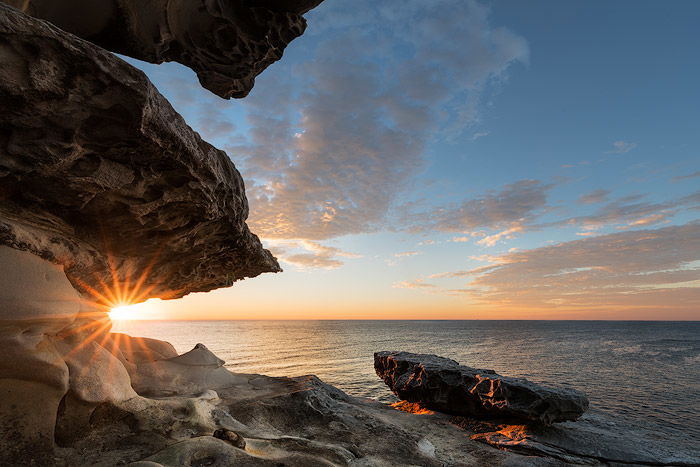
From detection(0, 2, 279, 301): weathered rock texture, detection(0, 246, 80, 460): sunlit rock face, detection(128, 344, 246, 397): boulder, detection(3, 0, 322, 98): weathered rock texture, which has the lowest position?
detection(128, 344, 246, 397): boulder

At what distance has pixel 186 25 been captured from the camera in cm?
852

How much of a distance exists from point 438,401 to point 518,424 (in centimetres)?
308

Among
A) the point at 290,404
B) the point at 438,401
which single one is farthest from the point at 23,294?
the point at 438,401

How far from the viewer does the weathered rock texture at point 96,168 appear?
406 centimetres

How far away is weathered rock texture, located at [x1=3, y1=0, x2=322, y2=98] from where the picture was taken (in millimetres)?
8055

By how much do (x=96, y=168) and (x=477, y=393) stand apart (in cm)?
1425

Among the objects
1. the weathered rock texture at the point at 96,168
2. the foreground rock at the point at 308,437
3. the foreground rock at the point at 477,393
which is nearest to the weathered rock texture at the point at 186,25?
the weathered rock texture at the point at 96,168

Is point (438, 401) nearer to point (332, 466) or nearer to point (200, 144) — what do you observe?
point (332, 466)

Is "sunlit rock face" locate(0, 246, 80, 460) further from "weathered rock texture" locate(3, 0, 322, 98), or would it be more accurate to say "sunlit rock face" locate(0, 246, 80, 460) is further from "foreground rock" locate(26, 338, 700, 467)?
"weathered rock texture" locate(3, 0, 322, 98)

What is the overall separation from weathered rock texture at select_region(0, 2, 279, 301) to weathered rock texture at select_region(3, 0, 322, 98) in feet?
1.66

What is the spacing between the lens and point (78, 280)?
822cm

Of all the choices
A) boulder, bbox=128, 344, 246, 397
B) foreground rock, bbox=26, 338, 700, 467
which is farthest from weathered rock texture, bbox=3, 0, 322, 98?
boulder, bbox=128, 344, 246, 397

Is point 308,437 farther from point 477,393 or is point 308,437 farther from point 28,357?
point 477,393

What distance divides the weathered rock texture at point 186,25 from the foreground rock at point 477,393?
13.8m
